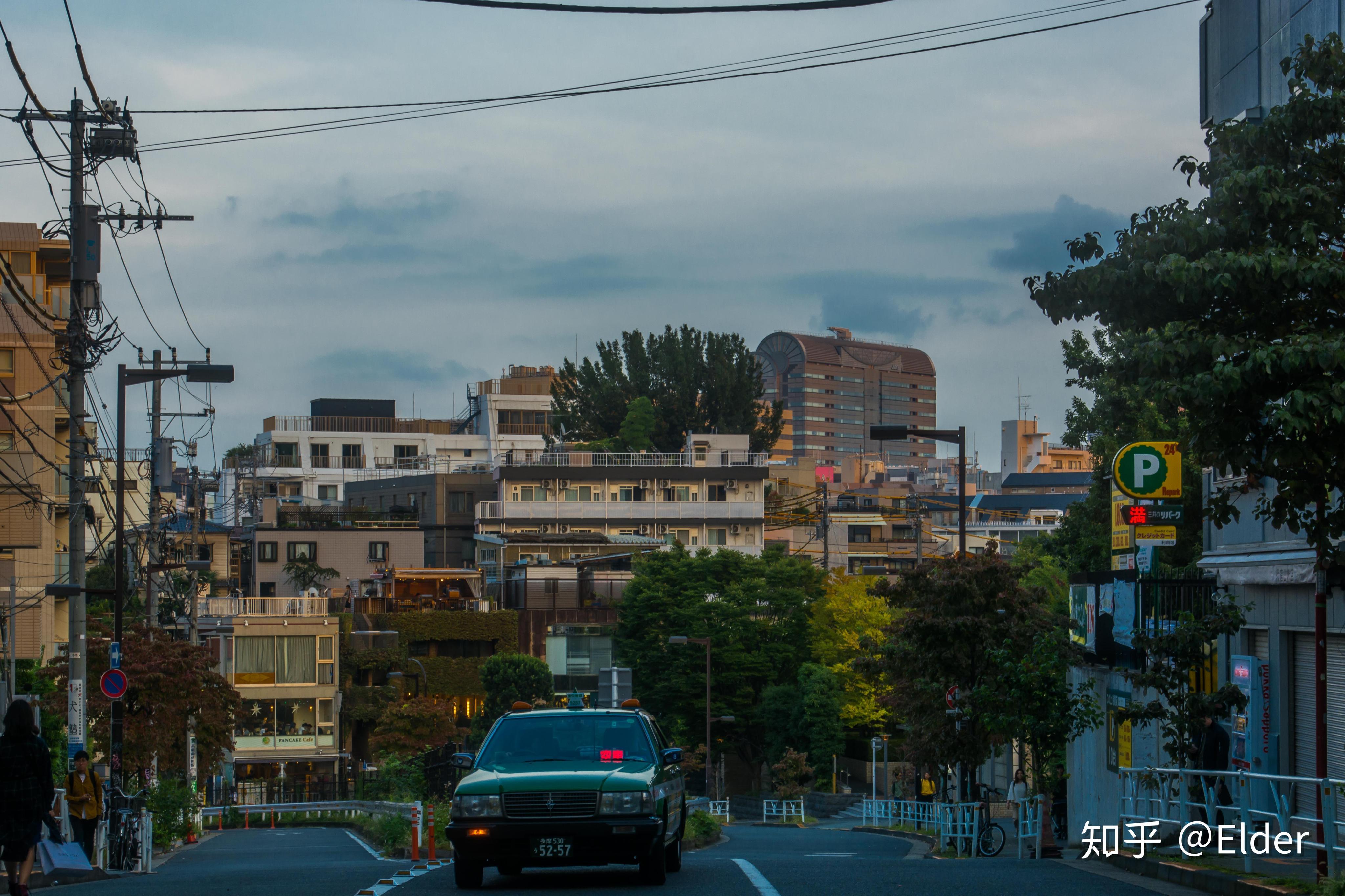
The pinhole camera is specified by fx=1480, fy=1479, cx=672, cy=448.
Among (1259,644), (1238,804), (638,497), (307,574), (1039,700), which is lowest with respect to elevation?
(307,574)

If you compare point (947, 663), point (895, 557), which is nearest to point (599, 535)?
point (895, 557)

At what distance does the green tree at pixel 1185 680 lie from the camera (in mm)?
18375

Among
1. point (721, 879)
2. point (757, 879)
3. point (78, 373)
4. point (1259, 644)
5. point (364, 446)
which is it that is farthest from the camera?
point (364, 446)

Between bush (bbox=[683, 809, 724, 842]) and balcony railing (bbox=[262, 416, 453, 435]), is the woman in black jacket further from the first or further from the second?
balcony railing (bbox=[262, 416, 453, 435])

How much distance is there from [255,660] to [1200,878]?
57.0m

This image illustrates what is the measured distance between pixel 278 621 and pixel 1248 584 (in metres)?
52.8

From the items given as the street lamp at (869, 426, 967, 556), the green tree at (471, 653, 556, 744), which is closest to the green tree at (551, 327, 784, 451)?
the green tree at (471, 653, 556, 744)

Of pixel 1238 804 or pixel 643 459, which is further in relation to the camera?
pixel 643 459

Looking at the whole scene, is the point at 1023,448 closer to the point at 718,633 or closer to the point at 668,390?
the point at 668,390

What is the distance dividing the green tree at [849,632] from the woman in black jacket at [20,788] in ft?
177

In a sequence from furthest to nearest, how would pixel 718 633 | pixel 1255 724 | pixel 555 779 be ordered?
pixel 718 633 < pixel 1255 724 < pixel 555 779

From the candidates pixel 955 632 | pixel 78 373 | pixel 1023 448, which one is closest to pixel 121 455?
pixel 78 373

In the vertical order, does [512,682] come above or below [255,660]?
below

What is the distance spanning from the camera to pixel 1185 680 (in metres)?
18.9
